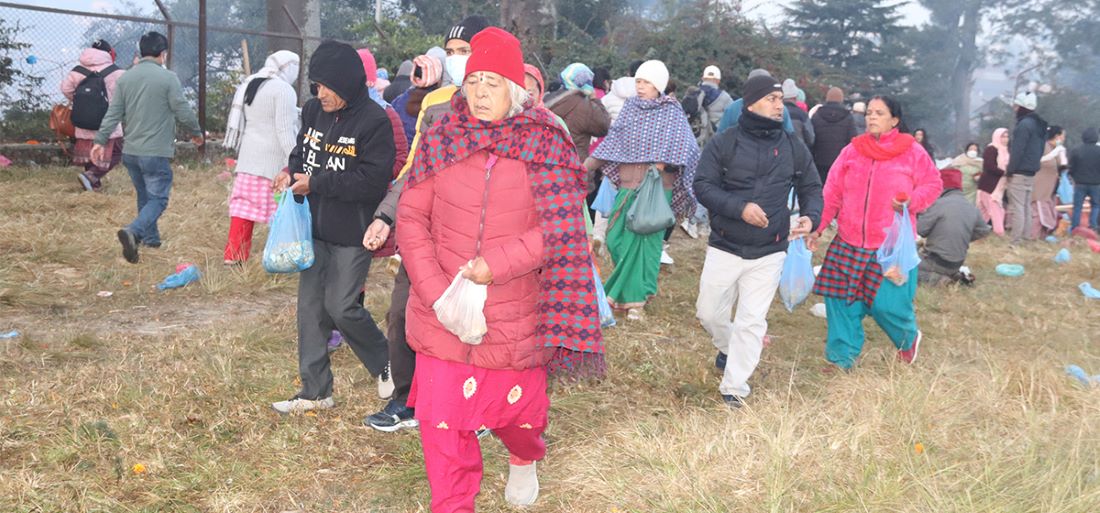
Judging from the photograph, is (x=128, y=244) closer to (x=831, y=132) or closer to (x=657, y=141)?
(x=657, y=141)

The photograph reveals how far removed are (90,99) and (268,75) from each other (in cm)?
471

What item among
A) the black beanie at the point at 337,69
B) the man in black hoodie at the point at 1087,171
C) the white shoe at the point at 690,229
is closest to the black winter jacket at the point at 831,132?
the white shoe at the point at 690,229

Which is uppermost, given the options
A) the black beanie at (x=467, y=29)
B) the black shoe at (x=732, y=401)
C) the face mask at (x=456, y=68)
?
the black beanie at (x=467, y=29)

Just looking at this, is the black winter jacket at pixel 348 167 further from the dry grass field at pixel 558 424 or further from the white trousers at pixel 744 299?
the white trousers at pixel 744 299

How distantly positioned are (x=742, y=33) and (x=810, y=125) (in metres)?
8.41

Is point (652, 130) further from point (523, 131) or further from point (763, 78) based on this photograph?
point (523, 131)

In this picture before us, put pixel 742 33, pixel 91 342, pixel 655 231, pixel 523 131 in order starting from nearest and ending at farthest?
1. pixel 523 131
2. pixel 91 342
3. pixel 655 231
4. pixel 742 33

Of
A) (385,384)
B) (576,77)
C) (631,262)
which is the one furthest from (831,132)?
(385,384)

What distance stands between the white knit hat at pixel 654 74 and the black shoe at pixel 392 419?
338cm

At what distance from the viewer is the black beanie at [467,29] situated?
192 inches

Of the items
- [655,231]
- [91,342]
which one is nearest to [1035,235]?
[655,231]

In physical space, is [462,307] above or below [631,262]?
above

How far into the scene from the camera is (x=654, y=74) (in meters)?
7.12

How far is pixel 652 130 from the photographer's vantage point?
706 centimetres
